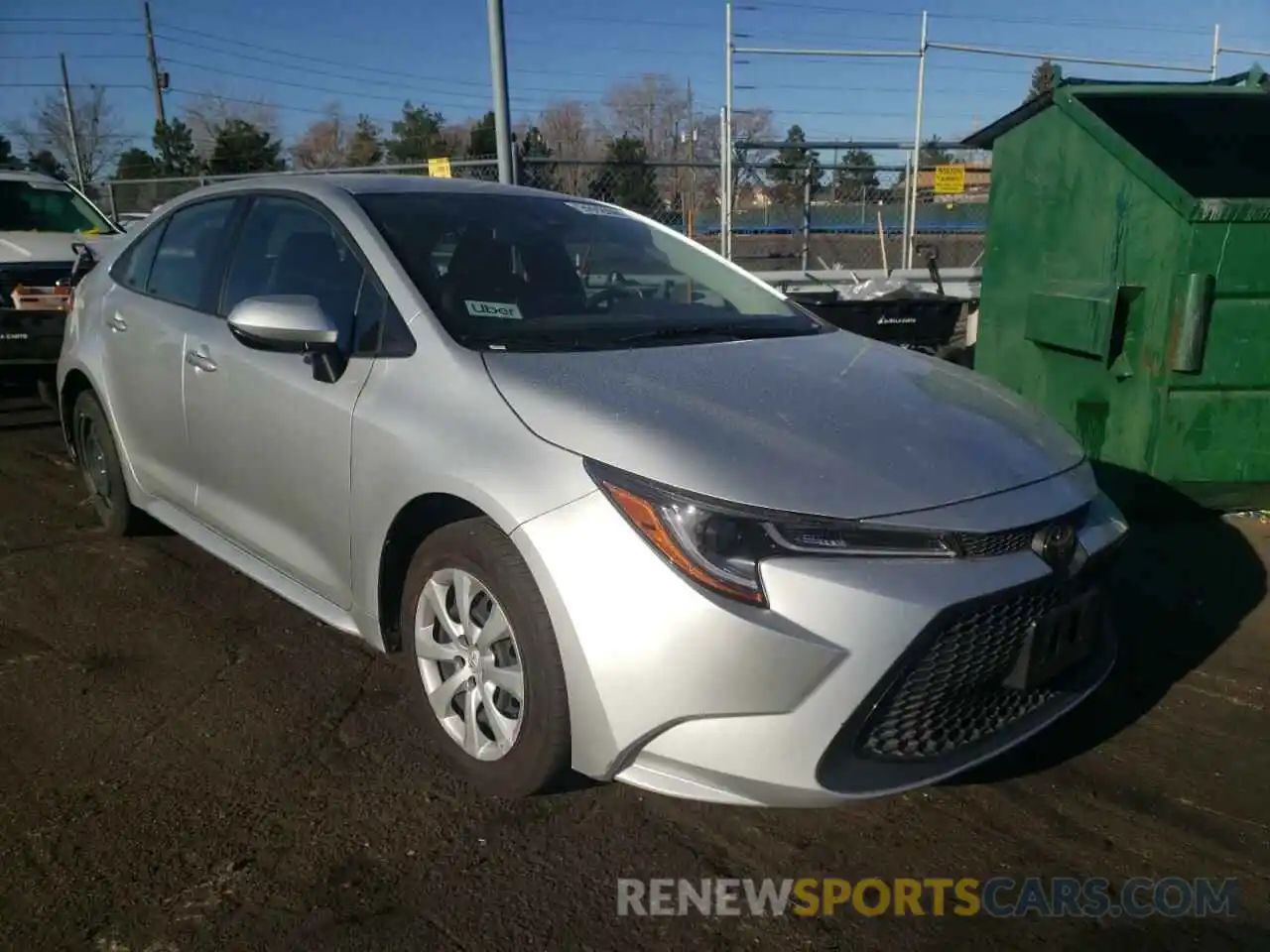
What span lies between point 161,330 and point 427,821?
7.69 feet

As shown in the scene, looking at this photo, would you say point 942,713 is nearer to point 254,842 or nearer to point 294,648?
point 254,842

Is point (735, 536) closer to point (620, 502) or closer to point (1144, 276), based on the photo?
point (620, 502)

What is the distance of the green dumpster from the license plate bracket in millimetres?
2406

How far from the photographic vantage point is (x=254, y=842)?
8.41ft

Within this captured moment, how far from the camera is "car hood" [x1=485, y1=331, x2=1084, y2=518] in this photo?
7.69ft

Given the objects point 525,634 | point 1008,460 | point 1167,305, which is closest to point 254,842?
point 525,634

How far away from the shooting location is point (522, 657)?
97.2 inches

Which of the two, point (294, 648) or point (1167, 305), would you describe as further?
point (1167, 305)

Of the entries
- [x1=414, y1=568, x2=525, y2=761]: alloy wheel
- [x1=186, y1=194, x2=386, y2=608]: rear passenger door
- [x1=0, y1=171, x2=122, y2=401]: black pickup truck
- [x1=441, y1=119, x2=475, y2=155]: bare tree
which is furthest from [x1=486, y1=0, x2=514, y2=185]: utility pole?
[x1=441, y1=119, x2=475, y2=155]: bare tree

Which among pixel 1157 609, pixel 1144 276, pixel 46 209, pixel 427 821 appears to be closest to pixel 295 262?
pixel 427 821

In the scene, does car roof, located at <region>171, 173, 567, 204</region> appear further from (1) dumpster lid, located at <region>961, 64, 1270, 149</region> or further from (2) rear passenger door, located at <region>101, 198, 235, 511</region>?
(1) dumpster lid, located at <region>961, 64, 1270, 149</region>

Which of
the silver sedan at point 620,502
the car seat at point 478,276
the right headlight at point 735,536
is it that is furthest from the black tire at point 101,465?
the right headlight at point 735,536

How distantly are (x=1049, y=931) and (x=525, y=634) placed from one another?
134 centimetres

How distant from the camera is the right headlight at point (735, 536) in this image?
222 centimetres
